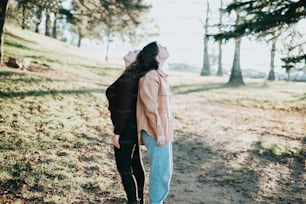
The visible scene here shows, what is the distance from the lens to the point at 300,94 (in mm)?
16531

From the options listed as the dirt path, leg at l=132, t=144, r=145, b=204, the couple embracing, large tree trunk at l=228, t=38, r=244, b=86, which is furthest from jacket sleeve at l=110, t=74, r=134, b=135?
large tree trunk at l=228, t=38, r=244, b=86

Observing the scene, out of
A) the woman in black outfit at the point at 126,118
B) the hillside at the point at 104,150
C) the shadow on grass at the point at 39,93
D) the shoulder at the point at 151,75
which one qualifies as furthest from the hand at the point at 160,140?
the shadow on grass at the point at 39,93

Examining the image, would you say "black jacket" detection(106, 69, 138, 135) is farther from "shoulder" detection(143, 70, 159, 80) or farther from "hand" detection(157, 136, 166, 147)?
"hand" detection(157, 136, 166, 147)

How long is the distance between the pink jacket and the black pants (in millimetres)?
112

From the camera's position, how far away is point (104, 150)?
20.0 feet

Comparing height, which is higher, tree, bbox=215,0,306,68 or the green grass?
tree, bbox=215,0,306,68

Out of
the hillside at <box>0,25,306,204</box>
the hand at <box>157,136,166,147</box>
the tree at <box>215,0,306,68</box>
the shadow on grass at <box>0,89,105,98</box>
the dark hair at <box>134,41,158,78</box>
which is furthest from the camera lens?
the tree at <box>215,0,306,68</box>

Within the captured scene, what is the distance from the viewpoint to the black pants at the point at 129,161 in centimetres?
343

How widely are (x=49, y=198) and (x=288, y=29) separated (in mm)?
10179

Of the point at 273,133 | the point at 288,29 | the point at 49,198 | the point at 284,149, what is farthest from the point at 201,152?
the point at 288,29

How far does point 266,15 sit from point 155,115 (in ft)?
25.5

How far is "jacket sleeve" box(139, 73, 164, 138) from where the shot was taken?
329 cm

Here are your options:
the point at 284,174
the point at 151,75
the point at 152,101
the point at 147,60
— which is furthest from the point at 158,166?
the point at 284,174

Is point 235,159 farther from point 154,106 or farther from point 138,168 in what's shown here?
point 154,106
